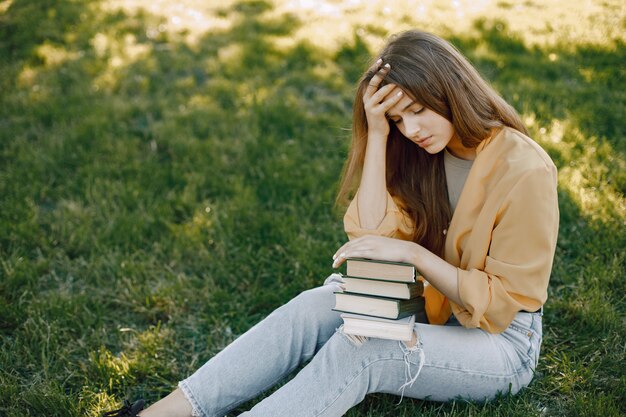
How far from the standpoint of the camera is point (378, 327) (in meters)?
2.22

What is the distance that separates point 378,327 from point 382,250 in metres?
0.29

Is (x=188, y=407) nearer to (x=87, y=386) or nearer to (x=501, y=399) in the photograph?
(x=87, y=386)

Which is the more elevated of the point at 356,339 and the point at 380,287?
the point at 380,287

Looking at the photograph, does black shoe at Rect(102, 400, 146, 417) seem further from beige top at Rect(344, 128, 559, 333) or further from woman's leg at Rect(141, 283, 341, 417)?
beige top at Rect(344, 128, 559, 333)

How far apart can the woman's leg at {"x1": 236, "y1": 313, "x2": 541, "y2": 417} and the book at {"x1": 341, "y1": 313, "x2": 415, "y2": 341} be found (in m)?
0.07

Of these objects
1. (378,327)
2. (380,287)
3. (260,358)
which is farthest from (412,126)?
(260,358)

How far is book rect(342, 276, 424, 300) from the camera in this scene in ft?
7.39

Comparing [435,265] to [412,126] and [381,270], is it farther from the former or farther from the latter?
[412,126]

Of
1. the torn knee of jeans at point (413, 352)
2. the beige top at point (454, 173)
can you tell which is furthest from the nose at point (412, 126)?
the torn knee of jeans at point (413, 352)

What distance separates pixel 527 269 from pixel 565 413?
0.77 m

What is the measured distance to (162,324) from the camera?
3.27 metres

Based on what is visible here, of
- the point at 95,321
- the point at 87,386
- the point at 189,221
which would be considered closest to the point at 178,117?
the point at 189,221

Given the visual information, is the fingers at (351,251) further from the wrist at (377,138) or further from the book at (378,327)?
the wrist at (377,138)

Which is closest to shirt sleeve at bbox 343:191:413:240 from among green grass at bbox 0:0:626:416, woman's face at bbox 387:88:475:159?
woman's face at bbox 387:88:475:159
